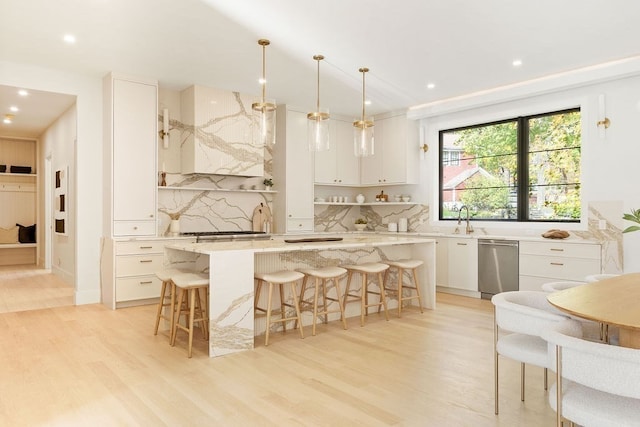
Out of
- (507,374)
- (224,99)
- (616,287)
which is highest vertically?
(224,99)

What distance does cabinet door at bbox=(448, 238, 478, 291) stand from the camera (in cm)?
602

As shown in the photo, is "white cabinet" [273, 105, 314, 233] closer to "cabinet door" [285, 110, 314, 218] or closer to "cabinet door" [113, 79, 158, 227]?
"cabinet door" [285, 110, 314, 218]

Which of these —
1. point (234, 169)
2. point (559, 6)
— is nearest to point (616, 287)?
point (559, 6)

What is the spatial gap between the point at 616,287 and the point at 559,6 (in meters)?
2.41

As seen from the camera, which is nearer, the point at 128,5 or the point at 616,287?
the point at 616,287

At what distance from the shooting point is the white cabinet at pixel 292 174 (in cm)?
687

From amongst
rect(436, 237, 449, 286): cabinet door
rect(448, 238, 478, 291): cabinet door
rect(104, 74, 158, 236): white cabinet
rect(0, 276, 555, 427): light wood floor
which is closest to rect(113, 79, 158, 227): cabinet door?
rect(104, 74, 158, 236): white cabinet

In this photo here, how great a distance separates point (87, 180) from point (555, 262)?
5.74m

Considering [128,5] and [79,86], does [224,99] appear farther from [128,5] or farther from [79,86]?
[128,5]

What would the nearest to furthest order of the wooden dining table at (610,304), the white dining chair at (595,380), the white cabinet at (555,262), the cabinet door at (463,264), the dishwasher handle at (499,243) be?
the white dining chair at (595,380), the wooden dining table at (610,304), the white cabinet at (555,262), the dishwasher handle at (499,243), the cabinet door at (463,264)

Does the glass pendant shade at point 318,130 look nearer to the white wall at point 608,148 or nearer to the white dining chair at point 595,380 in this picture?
the white dining chair at point 595,380

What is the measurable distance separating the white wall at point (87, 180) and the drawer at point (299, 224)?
264 centimetres

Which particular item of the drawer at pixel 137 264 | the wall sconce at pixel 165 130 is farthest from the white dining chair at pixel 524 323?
the wall sconce at pixel 165 130

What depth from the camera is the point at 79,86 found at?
5.50 m
